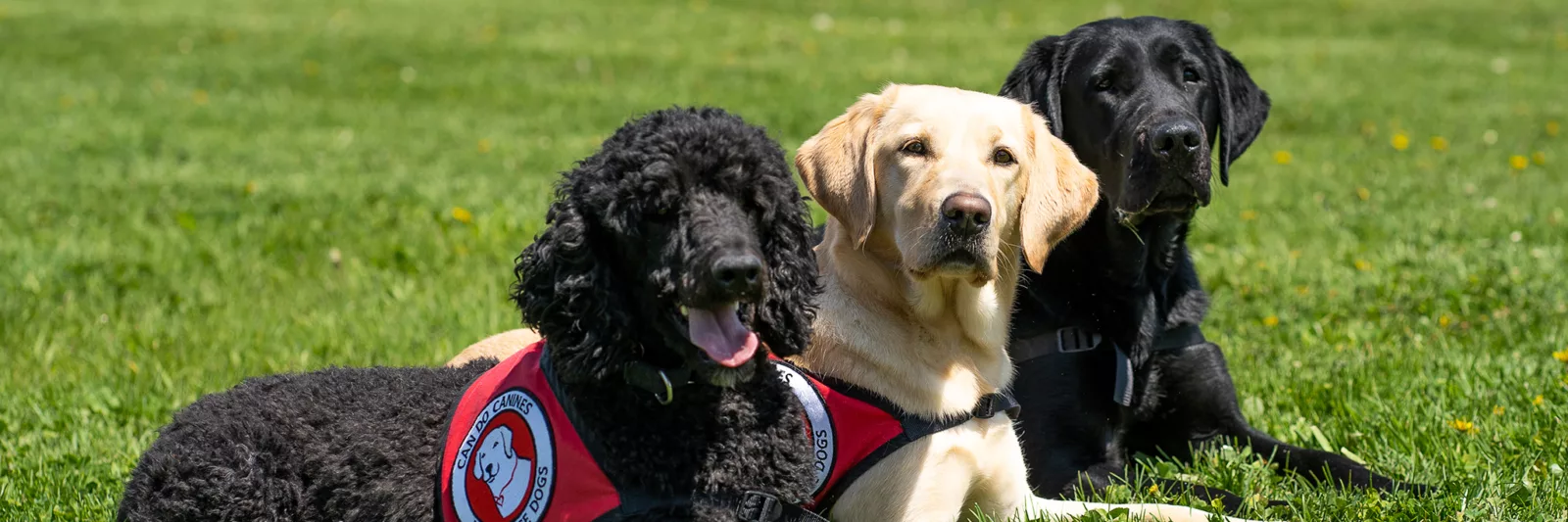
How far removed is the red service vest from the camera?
3.02 meters

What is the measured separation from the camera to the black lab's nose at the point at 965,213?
138 inches

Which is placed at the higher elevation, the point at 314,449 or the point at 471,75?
the point at 314,449

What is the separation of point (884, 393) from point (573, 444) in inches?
39.5

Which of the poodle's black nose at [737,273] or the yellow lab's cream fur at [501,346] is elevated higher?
the poodle's black nose at [737,273]

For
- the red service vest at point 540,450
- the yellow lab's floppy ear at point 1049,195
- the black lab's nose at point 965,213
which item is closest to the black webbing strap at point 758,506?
the red service vest at point 540,450

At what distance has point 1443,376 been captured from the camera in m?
5.01

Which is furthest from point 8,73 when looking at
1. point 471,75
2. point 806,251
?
point 806,251

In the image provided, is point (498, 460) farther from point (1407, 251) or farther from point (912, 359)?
point (1407, 251)

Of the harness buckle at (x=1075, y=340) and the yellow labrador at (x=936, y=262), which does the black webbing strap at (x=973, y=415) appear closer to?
the yellow labrador at (x=936, y=262)

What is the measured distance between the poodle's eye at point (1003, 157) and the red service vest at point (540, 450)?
80 centimetres

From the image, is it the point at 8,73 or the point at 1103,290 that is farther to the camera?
the point at 8,73

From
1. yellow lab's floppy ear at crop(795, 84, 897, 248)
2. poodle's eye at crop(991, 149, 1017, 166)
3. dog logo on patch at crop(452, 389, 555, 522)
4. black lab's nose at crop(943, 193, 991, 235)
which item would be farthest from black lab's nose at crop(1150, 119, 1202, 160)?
dog logo on patch at crop(452, 389, 555, 522)

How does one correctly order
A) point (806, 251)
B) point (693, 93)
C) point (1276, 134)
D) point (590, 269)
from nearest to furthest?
point (590, 269)
point (806, 251)
point (1276, 134)
point (693, 93)

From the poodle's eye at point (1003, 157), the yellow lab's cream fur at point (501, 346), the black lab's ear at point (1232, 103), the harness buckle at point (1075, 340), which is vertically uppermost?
the poodle's eye at point (1003, 157)
